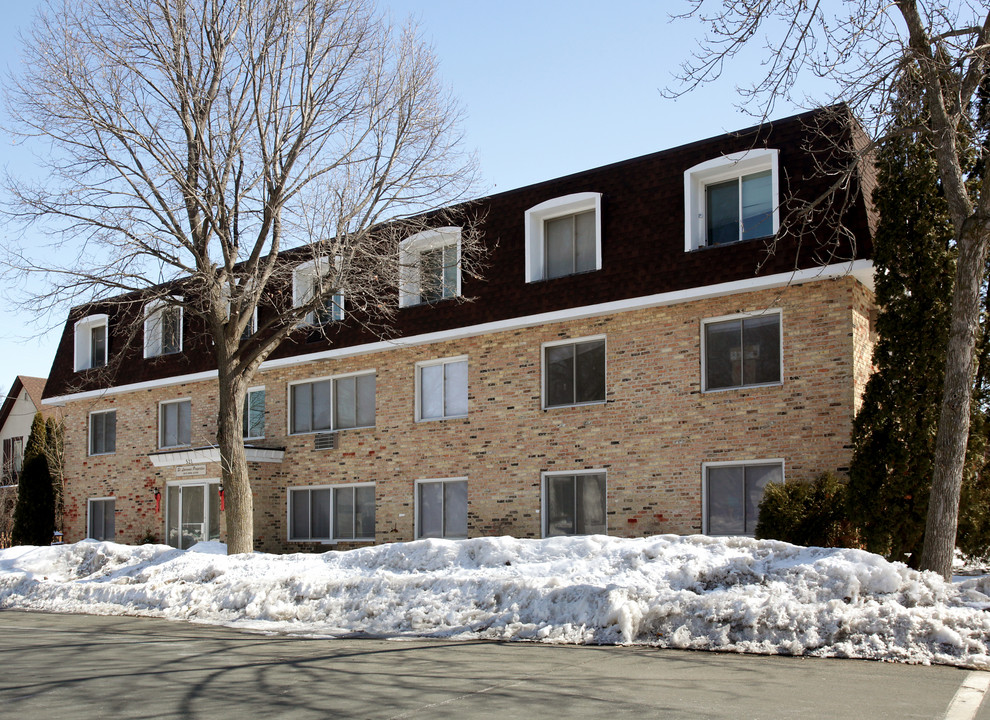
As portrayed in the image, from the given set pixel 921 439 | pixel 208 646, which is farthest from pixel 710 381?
pixel 208 646

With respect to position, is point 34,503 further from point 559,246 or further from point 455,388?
point 559,246

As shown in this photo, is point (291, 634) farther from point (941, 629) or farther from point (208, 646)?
point (941, 629)

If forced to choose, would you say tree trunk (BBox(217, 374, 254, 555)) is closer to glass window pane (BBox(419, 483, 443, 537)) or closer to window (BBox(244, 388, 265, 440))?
glass window pane (BBox(419, 483, 443, 537))

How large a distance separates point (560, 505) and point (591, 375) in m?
2.69

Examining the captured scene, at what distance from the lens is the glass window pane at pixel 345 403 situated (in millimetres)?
22984

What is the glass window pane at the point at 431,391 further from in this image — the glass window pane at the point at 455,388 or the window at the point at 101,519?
the window at the point at 101,519

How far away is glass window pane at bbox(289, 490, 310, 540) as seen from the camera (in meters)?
23.7

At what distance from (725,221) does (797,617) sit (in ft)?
30.6

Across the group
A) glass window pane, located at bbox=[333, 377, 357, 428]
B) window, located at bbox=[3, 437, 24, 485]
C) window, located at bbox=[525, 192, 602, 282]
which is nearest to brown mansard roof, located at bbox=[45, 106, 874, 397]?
window, located at bbox=[525, 192, 602, 282]

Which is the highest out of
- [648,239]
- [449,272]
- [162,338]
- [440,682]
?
[648,239]

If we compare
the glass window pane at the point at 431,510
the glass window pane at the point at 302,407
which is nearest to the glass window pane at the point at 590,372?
the glass window pane at the point at 431,510

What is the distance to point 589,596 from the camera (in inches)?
434

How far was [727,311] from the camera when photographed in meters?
17.0

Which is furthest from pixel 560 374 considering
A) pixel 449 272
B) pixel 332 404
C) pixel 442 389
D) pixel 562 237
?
pixel 332 404
